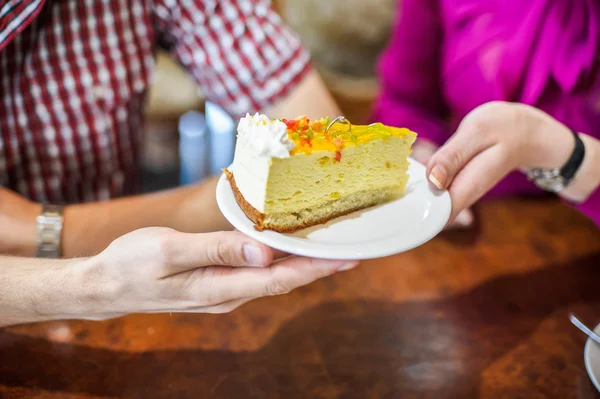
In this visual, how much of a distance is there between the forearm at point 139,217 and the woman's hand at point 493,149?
0.32 metres

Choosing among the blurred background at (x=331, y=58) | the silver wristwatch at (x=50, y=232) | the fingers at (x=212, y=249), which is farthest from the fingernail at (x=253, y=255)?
the blurred background at (x=331, y=58)

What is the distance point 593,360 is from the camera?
0.73 metres

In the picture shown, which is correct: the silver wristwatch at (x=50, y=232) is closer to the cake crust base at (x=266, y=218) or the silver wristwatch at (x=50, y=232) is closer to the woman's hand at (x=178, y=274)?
the woman's hand at (x=178, y=274)

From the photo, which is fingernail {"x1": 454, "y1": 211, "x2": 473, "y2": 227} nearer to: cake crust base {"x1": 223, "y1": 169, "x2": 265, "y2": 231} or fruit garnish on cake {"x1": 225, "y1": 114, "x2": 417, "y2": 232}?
fruit garnish on cake {"x1": 225, "y1": 114, "x2": 417, "y2": 232}

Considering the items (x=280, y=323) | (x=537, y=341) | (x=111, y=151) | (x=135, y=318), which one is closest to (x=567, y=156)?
(x=537, y=341)

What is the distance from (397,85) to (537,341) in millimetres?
819

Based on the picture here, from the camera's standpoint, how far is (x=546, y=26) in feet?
3.27

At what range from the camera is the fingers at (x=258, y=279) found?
25.6 inches

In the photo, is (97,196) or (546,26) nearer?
(546,26)

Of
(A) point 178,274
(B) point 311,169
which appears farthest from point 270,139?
(A) point 178,274

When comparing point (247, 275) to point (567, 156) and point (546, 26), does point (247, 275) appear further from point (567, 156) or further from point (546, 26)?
point (546, 26)

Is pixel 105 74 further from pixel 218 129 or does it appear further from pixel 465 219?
pixel 465 219

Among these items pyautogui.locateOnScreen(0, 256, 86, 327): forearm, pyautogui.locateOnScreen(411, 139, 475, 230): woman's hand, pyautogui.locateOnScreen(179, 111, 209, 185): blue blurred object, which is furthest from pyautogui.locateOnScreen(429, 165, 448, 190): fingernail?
pyautogui.locateOnScreen(179, 111, 209, 185): blue blurred object

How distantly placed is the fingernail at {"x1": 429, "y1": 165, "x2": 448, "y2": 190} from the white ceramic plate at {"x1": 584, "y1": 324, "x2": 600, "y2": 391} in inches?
12.4
